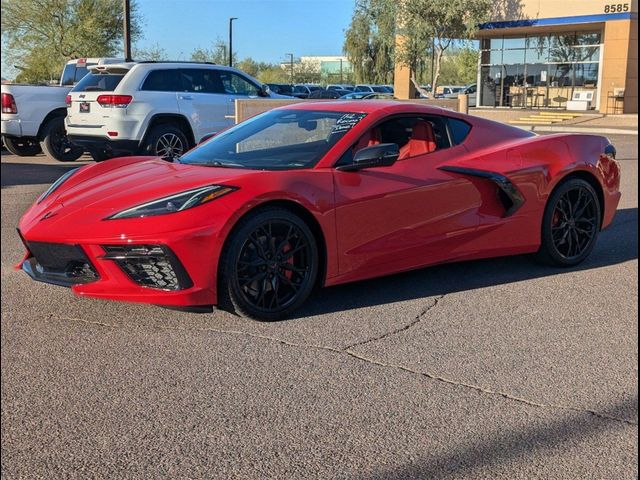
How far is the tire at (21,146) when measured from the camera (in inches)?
575

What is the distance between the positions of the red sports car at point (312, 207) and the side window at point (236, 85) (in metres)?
7.40

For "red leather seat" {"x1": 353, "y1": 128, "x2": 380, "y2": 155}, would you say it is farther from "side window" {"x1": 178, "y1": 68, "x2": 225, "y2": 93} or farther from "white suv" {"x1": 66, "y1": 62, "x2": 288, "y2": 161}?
"side window" {"x1": 178, "y1": 68, "x2": 225, "y2": 93}

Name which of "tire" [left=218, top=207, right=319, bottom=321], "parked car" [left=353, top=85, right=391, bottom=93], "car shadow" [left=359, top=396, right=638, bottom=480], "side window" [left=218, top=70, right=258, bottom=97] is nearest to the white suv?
"side window" [left=218, top=70, right=258, bottom=97]

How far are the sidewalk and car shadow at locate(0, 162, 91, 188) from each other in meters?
15.9

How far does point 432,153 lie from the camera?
518cm

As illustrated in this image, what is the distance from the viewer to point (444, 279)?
543 cm

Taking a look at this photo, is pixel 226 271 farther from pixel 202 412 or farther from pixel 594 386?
pixel 594 386

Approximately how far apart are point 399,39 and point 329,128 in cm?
3302

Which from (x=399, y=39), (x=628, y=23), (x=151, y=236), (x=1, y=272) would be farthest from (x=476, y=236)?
(x=399, y=39)

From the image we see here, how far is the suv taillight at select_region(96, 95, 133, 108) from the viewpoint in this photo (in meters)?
11.1

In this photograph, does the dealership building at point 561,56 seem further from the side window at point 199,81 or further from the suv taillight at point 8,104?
the suv taillight at point 8,104

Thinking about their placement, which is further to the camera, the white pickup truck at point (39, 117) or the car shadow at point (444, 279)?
the white pickup truck at point (39, 117)

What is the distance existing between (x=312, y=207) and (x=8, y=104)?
1091cm

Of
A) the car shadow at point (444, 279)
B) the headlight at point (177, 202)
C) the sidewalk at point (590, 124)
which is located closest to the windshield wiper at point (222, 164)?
the headlight at point (177, 202)
